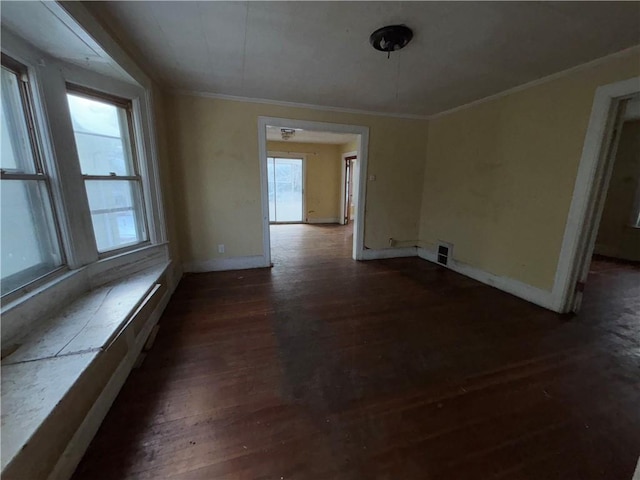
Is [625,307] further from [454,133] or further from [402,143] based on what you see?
[402,143]

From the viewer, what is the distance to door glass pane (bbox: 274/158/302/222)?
7.72m

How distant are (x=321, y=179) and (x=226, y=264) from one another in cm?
500

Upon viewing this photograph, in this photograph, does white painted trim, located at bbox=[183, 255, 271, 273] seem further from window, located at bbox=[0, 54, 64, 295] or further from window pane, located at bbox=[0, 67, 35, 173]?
window pane, located at bbox=[0, 67, 35, 173]

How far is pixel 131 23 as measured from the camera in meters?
1.70

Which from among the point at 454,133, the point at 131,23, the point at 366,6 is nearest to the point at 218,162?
the point at 131,23

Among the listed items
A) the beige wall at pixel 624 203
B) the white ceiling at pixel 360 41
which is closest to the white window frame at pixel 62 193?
the white ceiling at pixel 360 41

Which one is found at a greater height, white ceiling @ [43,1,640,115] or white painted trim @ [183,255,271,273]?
white ceiling @ [43,1,640,115]

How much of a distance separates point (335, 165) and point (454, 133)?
4.58 metres

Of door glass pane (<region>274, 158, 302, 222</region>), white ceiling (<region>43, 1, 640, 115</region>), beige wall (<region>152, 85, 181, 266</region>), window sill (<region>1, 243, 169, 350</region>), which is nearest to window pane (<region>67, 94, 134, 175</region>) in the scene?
beige wall (<region>152, 85, 181, 266</region>)

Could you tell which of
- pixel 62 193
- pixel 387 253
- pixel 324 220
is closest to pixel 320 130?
pixel 387 253

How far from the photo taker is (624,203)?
4555 millimetres

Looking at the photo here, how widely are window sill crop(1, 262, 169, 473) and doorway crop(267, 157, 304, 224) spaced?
615 centimetres

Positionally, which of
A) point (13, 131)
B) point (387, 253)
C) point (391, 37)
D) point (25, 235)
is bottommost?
point (387, 253)

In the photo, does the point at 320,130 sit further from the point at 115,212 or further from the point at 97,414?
the point at 97,414
